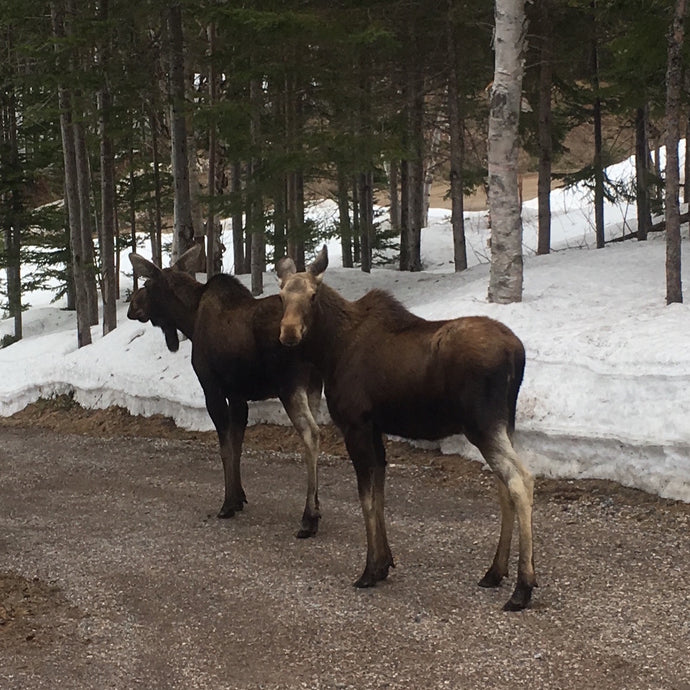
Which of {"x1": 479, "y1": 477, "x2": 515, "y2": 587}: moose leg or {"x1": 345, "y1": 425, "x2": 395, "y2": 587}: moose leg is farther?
{"x1": 345, "y1": 425, "x2": 395, "y2": 587}: moose leg

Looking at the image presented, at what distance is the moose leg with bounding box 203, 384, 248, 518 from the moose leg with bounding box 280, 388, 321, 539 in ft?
2.10

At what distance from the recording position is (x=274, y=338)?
849cm

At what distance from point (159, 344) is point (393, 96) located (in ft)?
25.1

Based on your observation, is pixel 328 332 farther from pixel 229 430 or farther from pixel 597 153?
pixel 597 153

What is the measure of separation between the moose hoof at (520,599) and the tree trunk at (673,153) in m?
6.87

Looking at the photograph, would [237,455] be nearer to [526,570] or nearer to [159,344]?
[526,570]

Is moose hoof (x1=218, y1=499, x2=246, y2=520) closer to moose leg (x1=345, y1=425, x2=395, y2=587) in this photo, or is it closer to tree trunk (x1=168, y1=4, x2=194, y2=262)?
moose leg (x1=345, y1=425, x2=395, y2=587)

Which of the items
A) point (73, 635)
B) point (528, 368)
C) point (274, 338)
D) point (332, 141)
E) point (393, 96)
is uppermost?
point (393, 96)

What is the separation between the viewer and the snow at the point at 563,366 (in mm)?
8516

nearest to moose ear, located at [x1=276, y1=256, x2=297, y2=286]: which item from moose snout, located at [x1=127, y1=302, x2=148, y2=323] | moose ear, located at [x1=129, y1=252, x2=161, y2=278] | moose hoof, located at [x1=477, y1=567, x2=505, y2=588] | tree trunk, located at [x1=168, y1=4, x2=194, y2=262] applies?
moose hoof, located at [x1=477, y1=567, x2=505, y2=588]

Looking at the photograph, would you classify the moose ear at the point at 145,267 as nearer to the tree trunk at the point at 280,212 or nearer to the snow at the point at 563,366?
the snow at the point at 563,366

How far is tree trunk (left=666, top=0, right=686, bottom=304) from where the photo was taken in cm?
1112

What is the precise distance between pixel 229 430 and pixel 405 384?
324cm

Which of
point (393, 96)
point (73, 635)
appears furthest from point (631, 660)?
point (393, 96)
